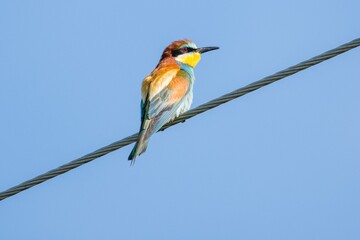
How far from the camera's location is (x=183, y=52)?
629cm

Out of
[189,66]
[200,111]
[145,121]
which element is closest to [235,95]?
[200,111]

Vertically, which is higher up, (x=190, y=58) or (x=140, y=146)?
(x=190, y=58)

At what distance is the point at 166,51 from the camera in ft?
20.7

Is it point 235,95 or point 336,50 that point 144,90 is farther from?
point 336,50

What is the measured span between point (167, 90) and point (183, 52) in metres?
0.92

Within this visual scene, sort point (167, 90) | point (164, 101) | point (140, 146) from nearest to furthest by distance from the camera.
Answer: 1. point (140, 146)
2. point (164, 101)
3. point (167, 90)

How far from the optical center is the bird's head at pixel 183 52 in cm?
626

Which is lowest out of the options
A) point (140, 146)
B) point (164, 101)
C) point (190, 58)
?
point (140, 146)

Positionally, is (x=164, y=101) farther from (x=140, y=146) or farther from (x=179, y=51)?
(x=179, y=51)

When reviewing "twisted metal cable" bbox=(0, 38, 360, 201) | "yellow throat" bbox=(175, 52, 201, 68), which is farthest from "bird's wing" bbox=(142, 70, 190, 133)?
"twisted metal cable" bbox=(0, 38, 360, 201)

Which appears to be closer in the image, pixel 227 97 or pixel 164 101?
pixel 227 97

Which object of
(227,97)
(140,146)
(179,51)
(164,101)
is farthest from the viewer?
(179,51)

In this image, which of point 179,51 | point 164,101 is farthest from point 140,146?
point 179,51

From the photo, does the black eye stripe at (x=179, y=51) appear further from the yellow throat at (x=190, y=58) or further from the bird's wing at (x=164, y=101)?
the bird's wing at (x=164, y=101)
